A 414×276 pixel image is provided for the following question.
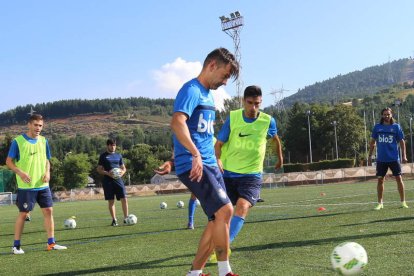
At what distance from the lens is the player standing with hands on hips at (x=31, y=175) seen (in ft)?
28.3

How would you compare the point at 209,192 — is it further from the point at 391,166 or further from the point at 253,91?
the point at 391,166

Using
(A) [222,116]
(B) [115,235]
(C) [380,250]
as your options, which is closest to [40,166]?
(B) [115,235]

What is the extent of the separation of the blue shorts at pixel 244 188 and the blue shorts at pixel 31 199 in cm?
353

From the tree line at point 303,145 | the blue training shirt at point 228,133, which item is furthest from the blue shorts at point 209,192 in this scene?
the tree line at point 303,145

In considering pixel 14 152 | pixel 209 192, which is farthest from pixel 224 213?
pixel 14 152

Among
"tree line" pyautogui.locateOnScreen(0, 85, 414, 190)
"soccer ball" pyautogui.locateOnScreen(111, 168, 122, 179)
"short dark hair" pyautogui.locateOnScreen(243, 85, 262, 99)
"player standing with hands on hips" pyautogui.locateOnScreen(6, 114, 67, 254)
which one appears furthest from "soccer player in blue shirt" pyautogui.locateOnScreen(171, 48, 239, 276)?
"tree line" pyautogui.locateOnScreen(0, 85, 414, 190)

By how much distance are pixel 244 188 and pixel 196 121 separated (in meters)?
1.84

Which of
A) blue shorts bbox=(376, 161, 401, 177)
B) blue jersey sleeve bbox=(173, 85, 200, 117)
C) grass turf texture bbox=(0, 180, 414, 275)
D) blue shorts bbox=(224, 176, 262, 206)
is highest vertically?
blue jersey sleeve bbox=(173, 85, 200, 117)

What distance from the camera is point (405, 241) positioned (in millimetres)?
6801

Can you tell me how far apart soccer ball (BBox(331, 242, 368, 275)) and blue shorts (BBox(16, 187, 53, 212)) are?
17.6 ft

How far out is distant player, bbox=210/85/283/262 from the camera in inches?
257

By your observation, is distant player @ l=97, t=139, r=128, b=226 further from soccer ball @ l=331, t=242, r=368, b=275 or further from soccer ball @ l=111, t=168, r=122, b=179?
soccer ball @ l=331, t=242, r=368, b=275

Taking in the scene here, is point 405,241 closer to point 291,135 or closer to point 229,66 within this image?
point 229,66

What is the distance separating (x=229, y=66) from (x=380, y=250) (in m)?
2.95
